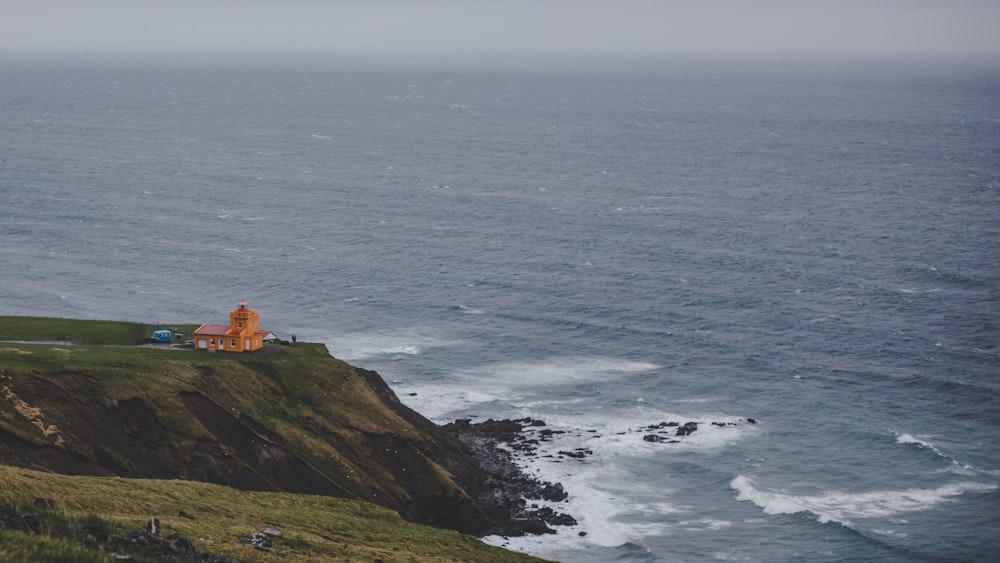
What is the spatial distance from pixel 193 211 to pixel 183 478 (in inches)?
4902

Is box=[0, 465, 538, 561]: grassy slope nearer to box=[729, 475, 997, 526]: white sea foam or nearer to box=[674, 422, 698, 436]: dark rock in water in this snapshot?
box=[729, 475, 997, 526]: white sea foam

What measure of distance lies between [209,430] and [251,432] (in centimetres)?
295

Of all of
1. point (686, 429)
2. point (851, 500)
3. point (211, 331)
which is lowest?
point (851, 500)

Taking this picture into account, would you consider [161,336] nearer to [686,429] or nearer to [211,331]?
[211,331]

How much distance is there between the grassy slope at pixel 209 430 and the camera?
59562 mm

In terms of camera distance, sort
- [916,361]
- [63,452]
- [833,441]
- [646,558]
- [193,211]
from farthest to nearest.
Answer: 1. [193,211]
2. [916,361]
3. [833,441]
4. [646,558]
5. [63,452]

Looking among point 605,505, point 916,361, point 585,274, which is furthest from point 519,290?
point 605,505

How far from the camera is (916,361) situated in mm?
118438

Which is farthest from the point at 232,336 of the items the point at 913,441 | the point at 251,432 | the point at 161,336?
the point at 913,441

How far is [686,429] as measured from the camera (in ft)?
331

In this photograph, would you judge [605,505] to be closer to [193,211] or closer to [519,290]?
[519,290]

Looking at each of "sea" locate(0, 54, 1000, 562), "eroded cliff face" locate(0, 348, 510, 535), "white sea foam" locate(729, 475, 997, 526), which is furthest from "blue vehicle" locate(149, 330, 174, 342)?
"white sea foam" locate(729, 475, 997, 526)

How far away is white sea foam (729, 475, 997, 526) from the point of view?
86.6m

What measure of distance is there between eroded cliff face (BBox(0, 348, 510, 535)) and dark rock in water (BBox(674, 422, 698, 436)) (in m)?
18.7
